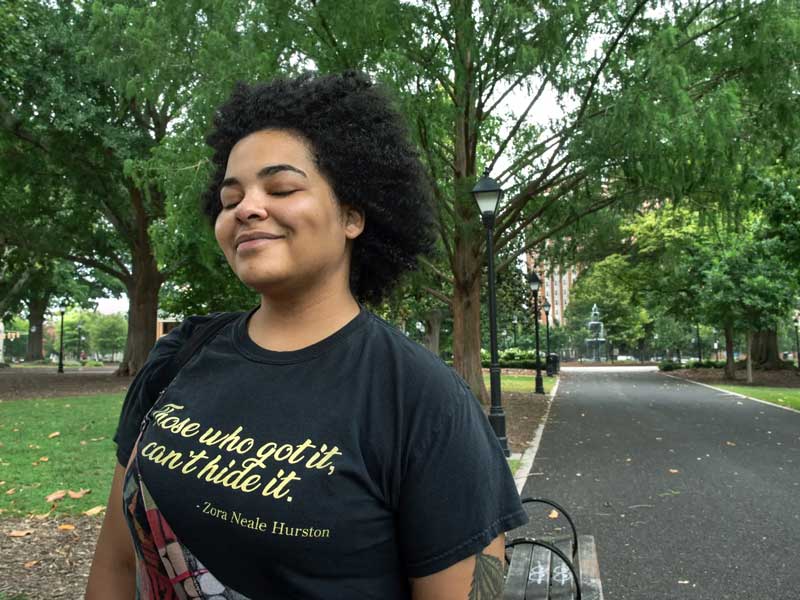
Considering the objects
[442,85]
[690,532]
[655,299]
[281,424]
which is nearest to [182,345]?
[281,424]

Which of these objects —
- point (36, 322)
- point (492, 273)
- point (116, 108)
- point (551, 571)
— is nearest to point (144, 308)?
point (116, 108)

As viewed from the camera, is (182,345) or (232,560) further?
(182,345)

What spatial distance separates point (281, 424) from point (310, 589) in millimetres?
308

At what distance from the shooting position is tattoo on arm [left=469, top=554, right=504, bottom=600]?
124cm

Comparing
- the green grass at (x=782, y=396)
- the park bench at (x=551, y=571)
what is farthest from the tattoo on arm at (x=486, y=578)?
the green grass at (x=782, y=396)

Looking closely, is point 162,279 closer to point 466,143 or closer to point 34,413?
point 34,413

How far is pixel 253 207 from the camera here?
4.72ft

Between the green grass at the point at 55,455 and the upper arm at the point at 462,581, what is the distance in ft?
18.6

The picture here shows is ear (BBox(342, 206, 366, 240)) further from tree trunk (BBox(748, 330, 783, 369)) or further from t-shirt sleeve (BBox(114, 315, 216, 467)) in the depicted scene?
tree trunk (BBox(748, 330, 783, 369))

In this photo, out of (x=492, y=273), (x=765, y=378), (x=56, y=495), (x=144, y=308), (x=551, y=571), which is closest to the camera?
(x=551, y=571)

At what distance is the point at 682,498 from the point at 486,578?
6811 millimetres

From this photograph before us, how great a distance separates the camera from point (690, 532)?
597 centimetres

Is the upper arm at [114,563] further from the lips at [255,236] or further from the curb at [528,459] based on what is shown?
the curb at [528,459]

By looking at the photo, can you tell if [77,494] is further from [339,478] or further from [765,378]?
[765,378]
